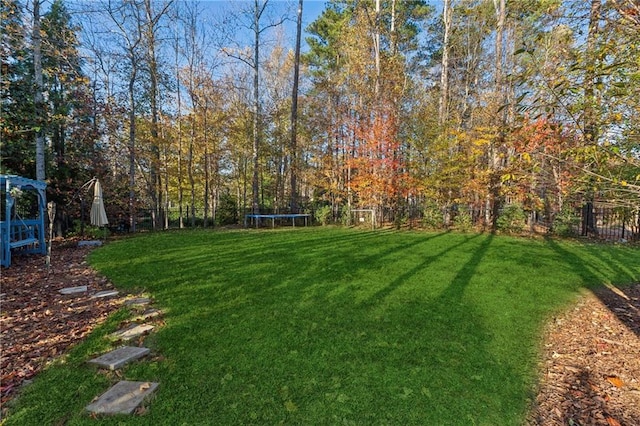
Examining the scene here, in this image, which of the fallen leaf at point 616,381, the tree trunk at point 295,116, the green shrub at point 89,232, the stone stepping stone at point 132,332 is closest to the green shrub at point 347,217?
the tree trunk at point 295,116

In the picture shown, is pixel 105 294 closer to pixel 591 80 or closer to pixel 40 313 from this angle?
pixel 40 313

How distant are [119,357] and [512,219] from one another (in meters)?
11.1

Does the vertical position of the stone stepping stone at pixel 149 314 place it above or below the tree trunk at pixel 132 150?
below

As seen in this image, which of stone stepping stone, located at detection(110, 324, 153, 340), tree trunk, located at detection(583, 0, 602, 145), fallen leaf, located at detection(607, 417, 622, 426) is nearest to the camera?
fallen leaf, located at detection(607, 417, 622, 426)

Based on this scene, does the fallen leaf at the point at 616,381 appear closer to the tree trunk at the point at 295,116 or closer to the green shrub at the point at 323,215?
the green shrub at the point at 323,215

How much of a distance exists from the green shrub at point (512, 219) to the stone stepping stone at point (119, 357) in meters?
10.8

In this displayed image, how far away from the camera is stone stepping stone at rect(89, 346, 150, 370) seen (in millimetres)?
2225

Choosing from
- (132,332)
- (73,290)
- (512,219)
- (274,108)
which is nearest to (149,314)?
(132,332)

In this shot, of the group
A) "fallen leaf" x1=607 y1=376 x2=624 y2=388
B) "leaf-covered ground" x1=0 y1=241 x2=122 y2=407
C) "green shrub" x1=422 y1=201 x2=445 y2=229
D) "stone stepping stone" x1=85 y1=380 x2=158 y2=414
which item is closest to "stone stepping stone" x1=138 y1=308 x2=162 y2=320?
"leaf-covered ground" x1=0 y1=241 x2=122 y2=407

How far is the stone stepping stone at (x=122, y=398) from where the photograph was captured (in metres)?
1.79

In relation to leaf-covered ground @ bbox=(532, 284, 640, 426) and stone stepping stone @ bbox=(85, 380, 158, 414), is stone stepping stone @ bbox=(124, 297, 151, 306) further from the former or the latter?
leaf-covered ground @ bbox=(532, 284, 640, 426)

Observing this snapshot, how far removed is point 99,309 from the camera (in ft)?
10.9

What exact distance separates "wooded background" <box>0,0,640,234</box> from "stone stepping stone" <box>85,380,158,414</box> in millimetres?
5041

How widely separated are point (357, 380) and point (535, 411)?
1.12m
